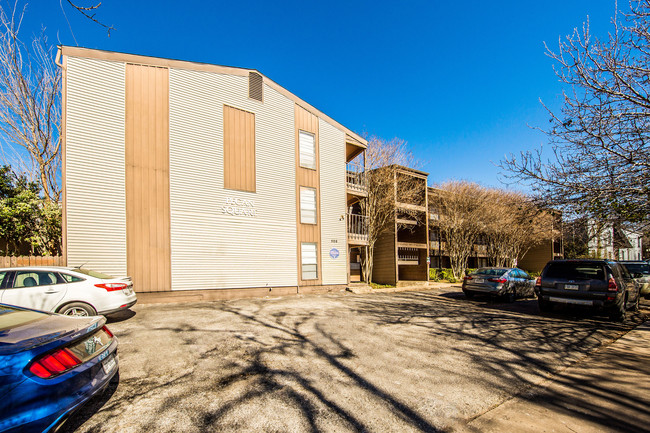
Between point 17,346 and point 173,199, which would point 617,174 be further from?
point 173,199

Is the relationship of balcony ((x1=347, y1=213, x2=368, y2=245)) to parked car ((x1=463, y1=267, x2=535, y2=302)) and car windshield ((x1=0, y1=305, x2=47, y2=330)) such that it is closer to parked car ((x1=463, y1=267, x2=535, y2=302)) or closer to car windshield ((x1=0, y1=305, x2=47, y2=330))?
parked car ((x1=463, y1=267, x2=535, y2=302))

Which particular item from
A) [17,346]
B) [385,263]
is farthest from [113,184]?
[385,263]

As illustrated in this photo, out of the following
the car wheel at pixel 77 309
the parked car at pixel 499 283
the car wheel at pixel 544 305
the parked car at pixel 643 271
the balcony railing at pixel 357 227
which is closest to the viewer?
the car wheel at pixel 77 309

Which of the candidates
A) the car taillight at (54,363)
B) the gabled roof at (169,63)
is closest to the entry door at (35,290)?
the car taillight at (54,363)

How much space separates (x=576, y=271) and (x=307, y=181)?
37.6ft

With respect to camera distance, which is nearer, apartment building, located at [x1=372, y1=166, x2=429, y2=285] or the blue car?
the blue car

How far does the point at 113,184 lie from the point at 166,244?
2.82m

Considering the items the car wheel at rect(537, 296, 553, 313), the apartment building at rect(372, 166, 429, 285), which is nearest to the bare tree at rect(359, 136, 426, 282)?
the apartment building at rect(372, 166, 429, 285)

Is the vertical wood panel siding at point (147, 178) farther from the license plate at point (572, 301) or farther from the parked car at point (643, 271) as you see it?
the parked car at point (643, 271)

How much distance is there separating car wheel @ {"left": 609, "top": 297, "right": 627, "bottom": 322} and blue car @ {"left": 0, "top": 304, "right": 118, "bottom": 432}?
11.8 meters

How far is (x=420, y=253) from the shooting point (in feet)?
87.6

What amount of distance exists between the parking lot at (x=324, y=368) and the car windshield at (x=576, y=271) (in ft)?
4.17

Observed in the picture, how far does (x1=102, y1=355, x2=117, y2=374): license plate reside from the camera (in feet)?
12.0

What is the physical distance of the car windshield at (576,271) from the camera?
30.9ft
